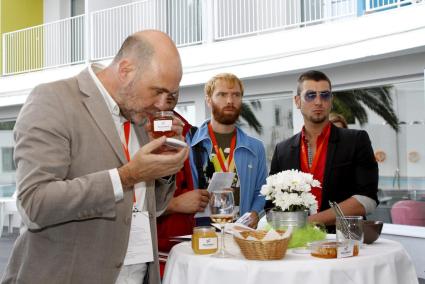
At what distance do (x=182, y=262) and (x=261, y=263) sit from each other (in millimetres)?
394

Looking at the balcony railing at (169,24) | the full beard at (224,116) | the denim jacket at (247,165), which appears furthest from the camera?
the balcony railing at (169,24)

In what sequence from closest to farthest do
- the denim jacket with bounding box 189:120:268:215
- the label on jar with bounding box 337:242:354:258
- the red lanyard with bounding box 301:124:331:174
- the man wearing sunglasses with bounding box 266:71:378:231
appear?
the label on jar with bounding box 337:242:354:258
the man wearing sunglasses with bounding box 266:71:378:231
the red lanyard with bounding box 301:124:331:174
the denim jacket with bounding box 189:120:268:215

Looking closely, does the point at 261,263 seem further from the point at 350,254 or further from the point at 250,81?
the point at 250,81

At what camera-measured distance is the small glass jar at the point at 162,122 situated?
202 centimetres

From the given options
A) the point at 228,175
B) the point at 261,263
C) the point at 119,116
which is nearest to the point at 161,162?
the point at 119,116

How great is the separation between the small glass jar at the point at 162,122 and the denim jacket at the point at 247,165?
1.41 meters

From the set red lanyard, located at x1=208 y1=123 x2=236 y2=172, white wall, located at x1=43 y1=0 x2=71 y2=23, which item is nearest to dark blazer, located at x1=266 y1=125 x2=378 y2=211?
red lanyard, located at x1=208 y1=123 x2=236 y2=172

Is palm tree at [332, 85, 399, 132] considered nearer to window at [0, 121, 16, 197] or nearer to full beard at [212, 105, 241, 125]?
full beard at [212, 105, 241, 125]

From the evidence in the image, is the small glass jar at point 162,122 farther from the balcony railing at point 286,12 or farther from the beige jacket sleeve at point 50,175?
the balcony railing at point 286,12

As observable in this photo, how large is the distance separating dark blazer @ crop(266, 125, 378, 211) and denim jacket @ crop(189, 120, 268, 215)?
0.72 feet

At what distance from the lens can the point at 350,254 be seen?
7.08 ft

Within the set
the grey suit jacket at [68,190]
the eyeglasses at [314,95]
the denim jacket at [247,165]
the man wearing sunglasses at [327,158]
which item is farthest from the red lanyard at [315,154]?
the grey suit jacket at [68,190]

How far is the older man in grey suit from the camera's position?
1.65 m

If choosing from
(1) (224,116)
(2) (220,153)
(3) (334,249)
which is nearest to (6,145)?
(1) (224,116)
